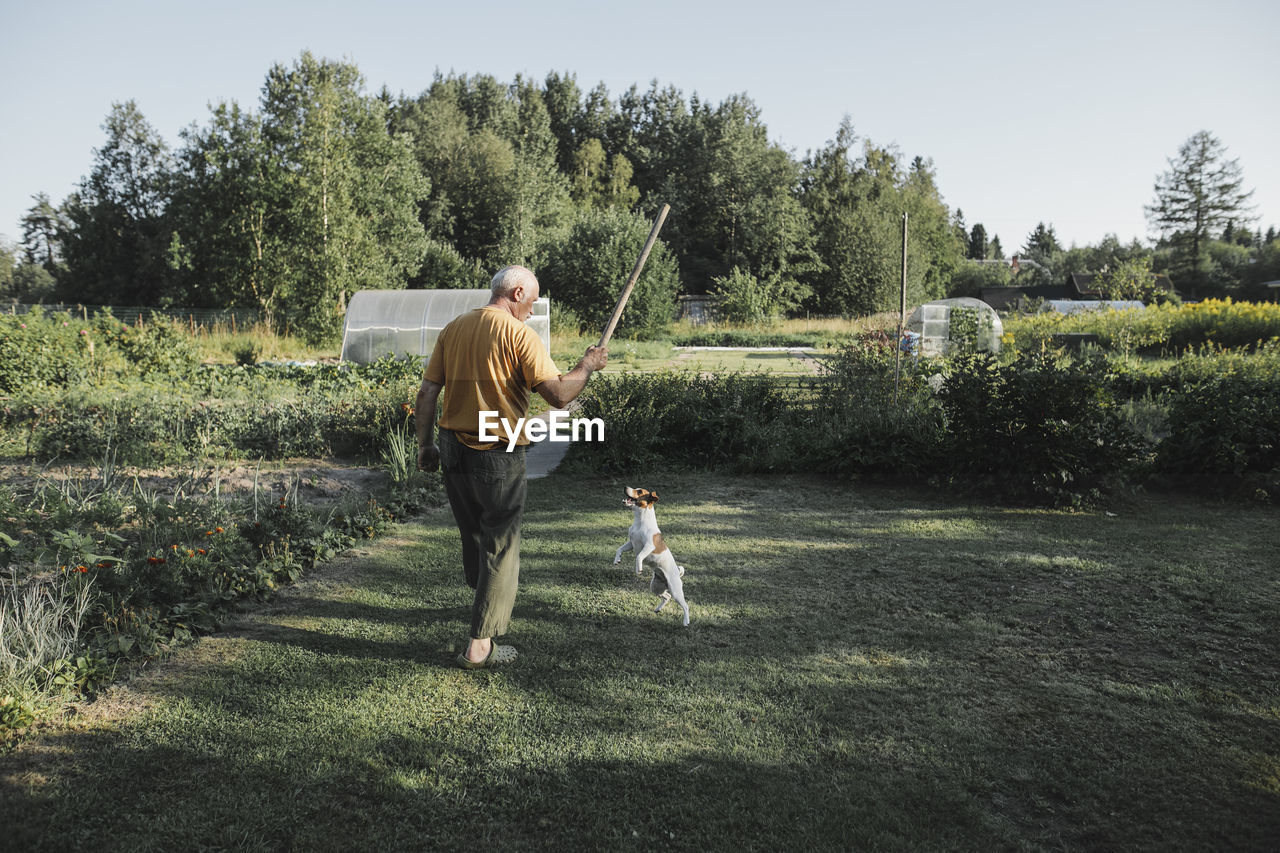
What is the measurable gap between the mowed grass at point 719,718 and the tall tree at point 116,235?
113ft

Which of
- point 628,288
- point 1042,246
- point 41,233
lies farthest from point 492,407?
point 1042,246

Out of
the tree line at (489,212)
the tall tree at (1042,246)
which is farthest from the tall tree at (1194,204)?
the tall tree at (1042,246)

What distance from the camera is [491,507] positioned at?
11.4 ft

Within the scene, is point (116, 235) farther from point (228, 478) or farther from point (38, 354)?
point (228, 478)

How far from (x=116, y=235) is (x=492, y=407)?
39713mm

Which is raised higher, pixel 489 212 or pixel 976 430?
pixel 489 212

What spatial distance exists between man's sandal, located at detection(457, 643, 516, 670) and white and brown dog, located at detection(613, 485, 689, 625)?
2.72 ft

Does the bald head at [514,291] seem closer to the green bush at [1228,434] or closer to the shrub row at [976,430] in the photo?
the shrub row at [976,430]

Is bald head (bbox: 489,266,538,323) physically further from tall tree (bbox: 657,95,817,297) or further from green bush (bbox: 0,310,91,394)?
tall tree (bbox: 657,95,817,297)

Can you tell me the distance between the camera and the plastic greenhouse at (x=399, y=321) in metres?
16.0

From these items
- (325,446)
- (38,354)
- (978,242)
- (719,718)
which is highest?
(978,242)

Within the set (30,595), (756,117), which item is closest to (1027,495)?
(30,595)

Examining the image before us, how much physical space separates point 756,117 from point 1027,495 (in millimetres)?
41728

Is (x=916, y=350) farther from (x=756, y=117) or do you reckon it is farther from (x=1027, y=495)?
(x=756, y=117)
